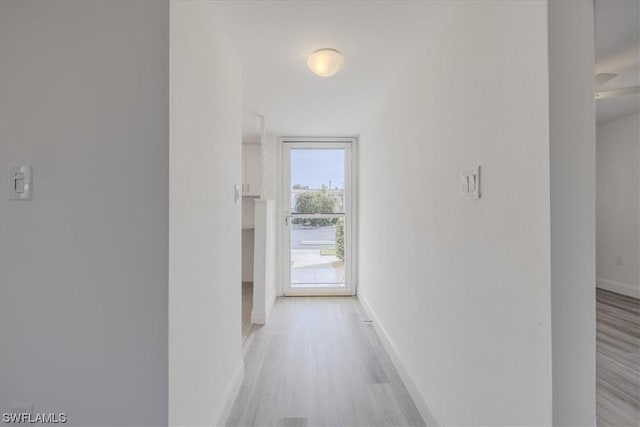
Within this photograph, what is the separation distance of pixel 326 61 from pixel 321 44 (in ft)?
0.33

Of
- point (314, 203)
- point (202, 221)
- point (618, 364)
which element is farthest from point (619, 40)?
point (314, 203)

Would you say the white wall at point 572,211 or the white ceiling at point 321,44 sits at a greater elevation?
the white ceiling at point 321,44

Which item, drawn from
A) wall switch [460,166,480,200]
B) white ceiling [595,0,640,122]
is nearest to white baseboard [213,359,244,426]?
wall switch [460,166,480,200]

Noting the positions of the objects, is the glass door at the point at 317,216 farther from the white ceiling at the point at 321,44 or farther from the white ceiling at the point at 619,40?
the white ceiling at the point at 619,40

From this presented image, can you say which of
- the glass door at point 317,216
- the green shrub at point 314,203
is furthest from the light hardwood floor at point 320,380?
the green shrub at point 314,203

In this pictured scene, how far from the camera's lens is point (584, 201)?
2.77ft

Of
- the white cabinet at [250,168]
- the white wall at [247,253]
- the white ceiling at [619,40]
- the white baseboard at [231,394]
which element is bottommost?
the white baseboard at [231,394]

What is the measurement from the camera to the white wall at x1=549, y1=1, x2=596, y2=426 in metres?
0.83
